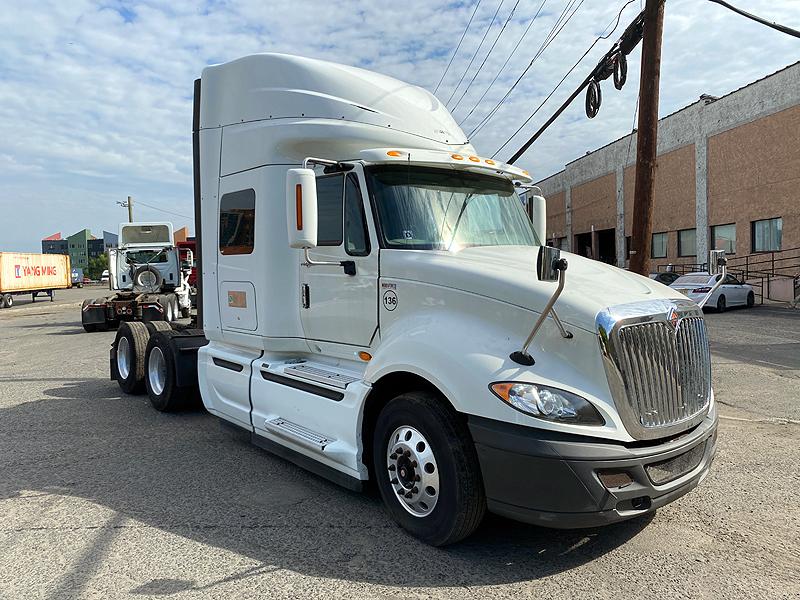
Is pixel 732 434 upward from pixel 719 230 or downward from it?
downward

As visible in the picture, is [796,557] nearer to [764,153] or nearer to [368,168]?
[368,168]

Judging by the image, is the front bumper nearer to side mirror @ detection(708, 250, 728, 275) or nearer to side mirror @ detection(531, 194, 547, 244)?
side mirror @ detection(708, 250, 728, 275)

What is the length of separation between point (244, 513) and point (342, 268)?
1.93m

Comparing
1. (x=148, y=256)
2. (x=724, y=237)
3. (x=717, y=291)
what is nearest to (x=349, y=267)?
(x=148, y=256)

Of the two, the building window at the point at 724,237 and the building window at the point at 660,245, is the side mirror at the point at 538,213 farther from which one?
the building window at the point at 660,245

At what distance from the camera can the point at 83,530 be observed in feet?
13.5

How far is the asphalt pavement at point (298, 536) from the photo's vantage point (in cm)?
337

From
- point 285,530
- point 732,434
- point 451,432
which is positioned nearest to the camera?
point 451,432

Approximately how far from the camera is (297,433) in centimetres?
475

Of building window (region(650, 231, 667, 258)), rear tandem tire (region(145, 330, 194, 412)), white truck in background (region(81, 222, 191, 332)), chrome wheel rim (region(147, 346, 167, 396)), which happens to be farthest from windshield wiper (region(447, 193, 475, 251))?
building window (region(650, 231, 667, 258))

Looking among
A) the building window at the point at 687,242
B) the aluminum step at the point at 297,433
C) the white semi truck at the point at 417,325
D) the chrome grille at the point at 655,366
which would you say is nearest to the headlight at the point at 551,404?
the white semi truck at the point at 417,325

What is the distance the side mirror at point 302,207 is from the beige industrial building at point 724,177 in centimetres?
2484

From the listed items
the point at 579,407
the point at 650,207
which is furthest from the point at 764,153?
the point at 579,407

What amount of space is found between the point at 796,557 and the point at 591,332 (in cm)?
188
